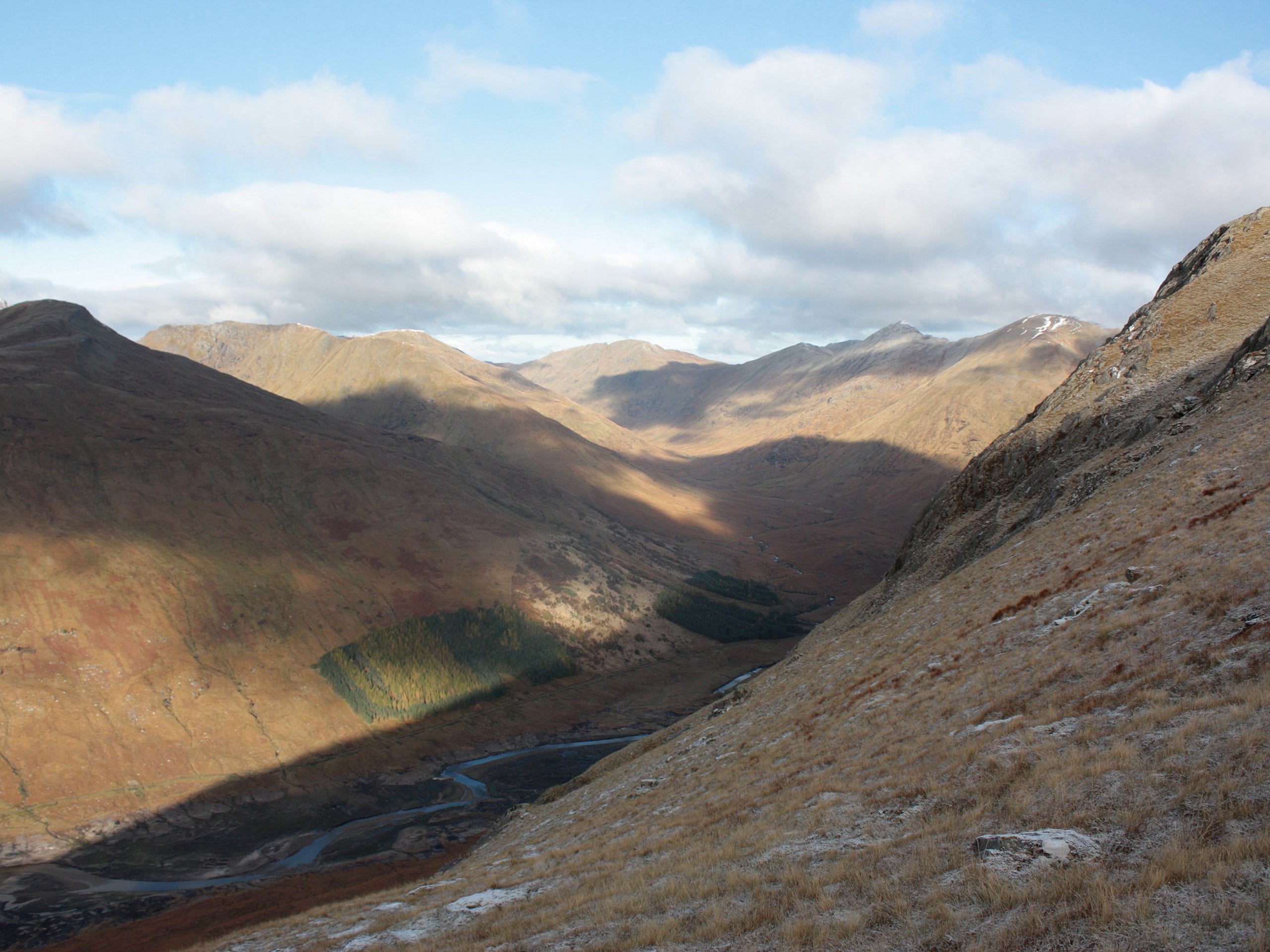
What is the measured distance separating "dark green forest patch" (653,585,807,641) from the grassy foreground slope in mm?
111530

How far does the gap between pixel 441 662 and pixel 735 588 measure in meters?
90.8

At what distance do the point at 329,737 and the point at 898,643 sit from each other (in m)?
86.0

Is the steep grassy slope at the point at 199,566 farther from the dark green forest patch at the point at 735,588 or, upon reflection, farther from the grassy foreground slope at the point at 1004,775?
the grassy foreground slope at the point at 1004,775

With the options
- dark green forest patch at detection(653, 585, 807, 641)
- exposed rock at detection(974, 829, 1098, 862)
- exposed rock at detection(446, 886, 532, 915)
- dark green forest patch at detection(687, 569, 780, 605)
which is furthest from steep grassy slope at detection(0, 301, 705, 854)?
exposed rock at detection(974, 829, 1098, 862)

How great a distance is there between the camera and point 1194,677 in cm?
1345

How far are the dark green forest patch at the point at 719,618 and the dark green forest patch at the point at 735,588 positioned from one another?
6213 millimetres

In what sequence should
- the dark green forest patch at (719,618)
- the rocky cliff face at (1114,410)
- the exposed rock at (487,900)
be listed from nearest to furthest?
1. the exposed rock at (487,900)
2. the rocky cliff face at (1114,410)
3. the dark green forest patch at (719,618)

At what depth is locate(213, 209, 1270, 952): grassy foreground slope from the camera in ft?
29.0

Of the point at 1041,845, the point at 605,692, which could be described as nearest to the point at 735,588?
the point at 605,692

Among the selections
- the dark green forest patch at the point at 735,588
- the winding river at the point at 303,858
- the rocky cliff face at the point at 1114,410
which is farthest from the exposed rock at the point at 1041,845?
the dark green forest patch at the point at 735,588

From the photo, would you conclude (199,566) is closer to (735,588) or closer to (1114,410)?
(1114,410)

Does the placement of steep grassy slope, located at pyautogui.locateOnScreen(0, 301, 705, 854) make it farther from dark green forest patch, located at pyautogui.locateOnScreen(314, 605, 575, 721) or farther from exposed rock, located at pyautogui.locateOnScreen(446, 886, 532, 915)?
exposed rock, located at pyautogui.locateOnScreen(446, 886, 532, 915)

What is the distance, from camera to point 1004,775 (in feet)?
43.5

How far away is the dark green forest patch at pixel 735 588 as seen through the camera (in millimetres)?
177625
